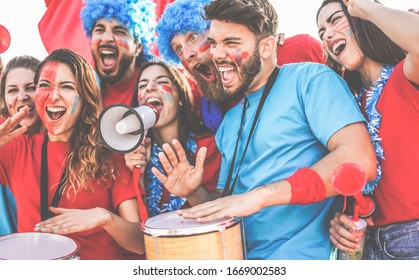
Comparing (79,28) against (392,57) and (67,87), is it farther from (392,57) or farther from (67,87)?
(392,57)

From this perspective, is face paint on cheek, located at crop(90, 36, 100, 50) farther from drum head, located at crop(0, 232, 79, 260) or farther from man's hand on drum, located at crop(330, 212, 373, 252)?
man's hand on drum, located at crop(330, 212, 373, 252)

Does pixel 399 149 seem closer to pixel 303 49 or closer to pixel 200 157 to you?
pixel 200 157

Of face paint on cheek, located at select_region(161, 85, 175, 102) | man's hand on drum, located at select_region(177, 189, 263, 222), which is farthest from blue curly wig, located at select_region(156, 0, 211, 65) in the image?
man's hand on drum, located at select_region(177, 189, 263, 222)

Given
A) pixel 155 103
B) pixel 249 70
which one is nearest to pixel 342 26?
pixel 249 70

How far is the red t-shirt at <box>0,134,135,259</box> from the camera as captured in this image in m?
2.65

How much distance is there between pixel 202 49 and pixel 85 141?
82cm

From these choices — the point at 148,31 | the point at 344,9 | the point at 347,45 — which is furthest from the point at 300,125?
the point at 148,31

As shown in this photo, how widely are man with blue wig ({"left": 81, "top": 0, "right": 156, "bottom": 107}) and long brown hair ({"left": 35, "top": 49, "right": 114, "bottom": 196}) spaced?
1.45 feet

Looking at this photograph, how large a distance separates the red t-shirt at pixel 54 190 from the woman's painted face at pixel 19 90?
0.41m

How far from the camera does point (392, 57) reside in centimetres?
246

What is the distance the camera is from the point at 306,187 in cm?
209

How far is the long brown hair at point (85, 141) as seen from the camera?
2.66m

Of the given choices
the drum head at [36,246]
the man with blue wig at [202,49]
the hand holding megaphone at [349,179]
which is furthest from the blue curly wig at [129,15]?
the hand holding megaphone at [349,179]
